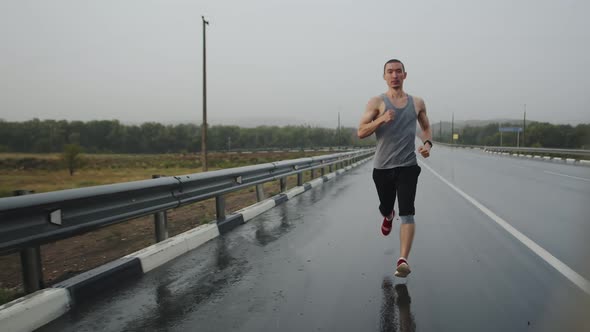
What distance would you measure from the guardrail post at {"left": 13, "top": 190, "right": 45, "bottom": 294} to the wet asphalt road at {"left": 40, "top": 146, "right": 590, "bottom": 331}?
495mm

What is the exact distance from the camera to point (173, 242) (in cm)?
511

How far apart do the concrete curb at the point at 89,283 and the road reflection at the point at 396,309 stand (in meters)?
2.33

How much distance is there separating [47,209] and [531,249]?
518 cm

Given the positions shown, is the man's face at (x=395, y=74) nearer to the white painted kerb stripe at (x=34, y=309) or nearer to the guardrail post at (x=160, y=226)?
the guardrail post at (x=160, y=226)

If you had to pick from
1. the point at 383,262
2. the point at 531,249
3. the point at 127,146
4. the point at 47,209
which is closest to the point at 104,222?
the point at 47,209

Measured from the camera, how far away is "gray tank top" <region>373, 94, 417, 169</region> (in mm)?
4211

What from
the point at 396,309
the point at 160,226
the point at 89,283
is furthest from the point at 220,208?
the point at 396,309

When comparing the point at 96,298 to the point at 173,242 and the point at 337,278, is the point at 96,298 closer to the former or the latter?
the point at 173,242

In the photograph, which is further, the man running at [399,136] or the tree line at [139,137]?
the tree line at [139,137]

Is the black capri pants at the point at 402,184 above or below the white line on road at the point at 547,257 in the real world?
above

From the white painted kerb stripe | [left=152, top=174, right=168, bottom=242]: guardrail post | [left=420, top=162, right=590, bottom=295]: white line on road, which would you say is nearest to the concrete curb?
the white painted kerb stripe

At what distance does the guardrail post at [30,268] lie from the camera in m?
3.43

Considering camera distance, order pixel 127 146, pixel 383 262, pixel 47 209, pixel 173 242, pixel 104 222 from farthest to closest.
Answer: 1. pixel 127 146
2. pixel 173 242
3. pixel 383 262
4. pixel 104 222
5. pixel 47 209

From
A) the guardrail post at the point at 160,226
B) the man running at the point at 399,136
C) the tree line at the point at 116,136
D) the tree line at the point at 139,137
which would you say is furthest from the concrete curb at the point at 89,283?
the tree line at the point at 116,136
